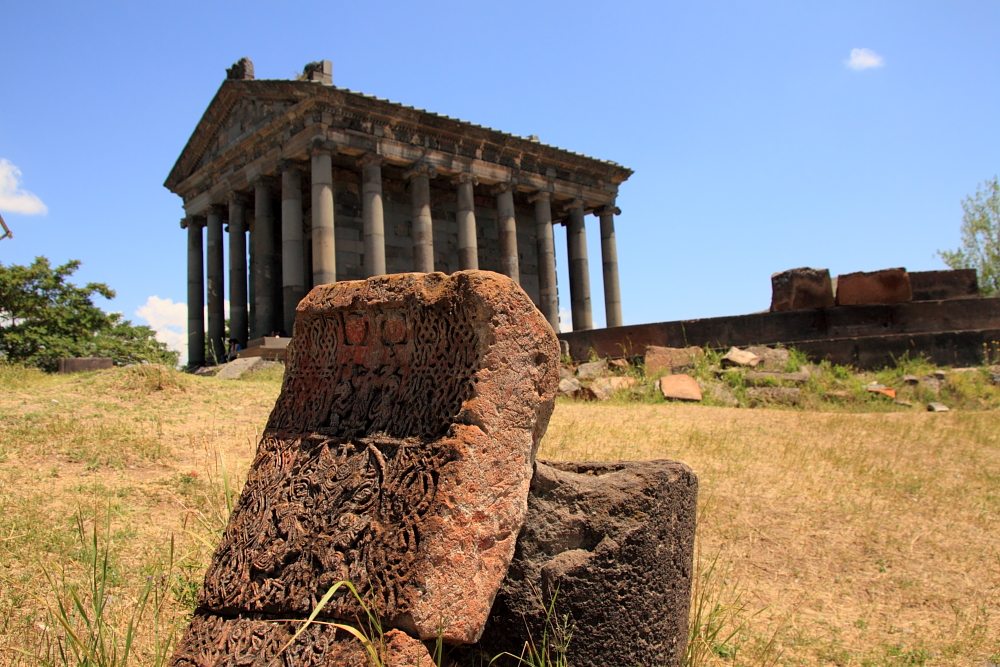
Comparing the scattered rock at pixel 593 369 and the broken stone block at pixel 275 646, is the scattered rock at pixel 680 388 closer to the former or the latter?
the scattered rock at pixel 593 369

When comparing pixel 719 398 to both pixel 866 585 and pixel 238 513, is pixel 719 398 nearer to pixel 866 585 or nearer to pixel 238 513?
pixel 866 585

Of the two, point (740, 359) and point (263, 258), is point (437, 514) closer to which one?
point (740, 359)

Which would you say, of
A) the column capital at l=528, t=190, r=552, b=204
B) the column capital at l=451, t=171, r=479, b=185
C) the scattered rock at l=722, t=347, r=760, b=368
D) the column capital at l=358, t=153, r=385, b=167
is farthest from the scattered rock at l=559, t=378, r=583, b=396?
the column capital at l=528, t=190, r=552, b=204

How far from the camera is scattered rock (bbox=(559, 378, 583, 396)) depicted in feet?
37.2

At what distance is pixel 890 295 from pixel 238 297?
17283mm

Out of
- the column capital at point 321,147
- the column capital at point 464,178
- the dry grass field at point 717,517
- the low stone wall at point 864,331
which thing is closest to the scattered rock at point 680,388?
the dry grass field at point 717,517

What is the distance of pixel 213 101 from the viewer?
21578 mm

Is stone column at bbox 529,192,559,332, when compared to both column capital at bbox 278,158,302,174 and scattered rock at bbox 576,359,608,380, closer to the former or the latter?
column capital at bbox 278,158,302,174

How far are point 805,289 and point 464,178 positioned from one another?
11.7 m

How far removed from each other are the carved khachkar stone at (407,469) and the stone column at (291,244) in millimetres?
16741

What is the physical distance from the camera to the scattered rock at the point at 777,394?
34.1 feet

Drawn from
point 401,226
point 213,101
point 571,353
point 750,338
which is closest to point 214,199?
point 213,101

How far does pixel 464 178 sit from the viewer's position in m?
21.9

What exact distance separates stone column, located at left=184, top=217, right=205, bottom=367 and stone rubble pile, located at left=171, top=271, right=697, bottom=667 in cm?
2170
